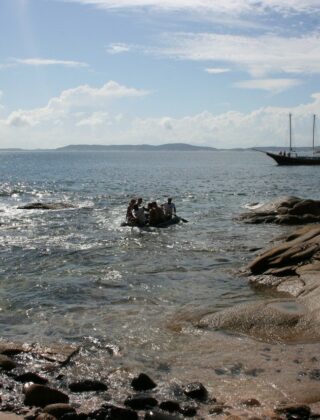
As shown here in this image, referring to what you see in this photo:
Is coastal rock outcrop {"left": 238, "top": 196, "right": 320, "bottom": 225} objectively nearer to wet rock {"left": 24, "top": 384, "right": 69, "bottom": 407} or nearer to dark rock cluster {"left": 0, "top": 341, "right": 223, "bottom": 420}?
dark rock cluster {"left": 0, "top": 341, "right": 223, "bottom": 420}

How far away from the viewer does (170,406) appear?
8.15 m

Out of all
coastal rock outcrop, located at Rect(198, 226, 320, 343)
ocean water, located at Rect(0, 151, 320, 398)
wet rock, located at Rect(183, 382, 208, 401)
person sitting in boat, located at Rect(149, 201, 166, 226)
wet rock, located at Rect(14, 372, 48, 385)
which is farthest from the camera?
person sitting in boat, located at Rect(149, 201, 166, 226)

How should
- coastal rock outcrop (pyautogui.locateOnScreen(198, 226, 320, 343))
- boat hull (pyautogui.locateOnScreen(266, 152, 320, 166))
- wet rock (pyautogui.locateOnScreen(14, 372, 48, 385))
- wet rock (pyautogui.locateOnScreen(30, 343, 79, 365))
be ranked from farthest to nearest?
boat hull (pyautogui.locateOnScreen(266, 152, 320, 166)) → coastal rock outcrop (pyautogui.locateOnScreen(198, 226, 320, 343)) → wet rock (pyautogui.locateOnScreen(30, 343, 79, 365)) → wet rock (pyautogui.locateOnScreen(14, 372, 48, 385))

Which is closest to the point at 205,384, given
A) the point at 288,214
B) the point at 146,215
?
the point at 146,215

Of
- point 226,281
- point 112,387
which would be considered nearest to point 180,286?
point 226,281

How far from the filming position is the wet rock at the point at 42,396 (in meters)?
8.27

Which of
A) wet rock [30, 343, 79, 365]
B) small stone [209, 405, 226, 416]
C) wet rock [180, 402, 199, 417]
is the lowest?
wet rock [30, 343, 79, 365]

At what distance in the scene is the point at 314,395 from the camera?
8.50m

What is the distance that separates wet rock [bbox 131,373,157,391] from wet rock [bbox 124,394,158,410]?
25.2 inches

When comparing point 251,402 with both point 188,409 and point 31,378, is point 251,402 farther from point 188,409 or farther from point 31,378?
point 31,378

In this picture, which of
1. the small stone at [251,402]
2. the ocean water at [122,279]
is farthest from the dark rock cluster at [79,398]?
the ocean water at [122,279]

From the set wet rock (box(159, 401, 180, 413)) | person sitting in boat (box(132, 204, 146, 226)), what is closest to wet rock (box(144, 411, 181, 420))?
wet rock (box(159, 401, 180, 413))

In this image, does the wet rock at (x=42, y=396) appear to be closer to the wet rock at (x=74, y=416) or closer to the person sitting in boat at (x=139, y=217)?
the wet rock at (x=74, y=416)

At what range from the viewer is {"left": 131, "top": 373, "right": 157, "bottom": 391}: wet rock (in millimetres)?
9031
